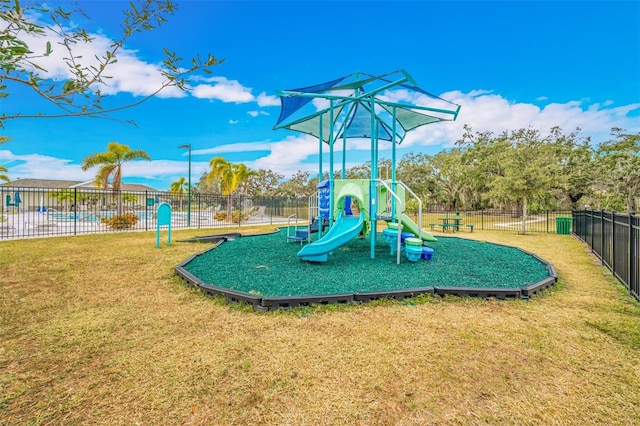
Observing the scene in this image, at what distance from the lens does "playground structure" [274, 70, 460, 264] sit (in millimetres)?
6586

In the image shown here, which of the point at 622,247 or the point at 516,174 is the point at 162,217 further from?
the point at 516,174

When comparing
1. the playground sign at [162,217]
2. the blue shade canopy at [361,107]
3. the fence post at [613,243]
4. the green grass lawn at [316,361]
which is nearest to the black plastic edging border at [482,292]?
the green grass lawn at [316,361]

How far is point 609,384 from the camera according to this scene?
2.29m

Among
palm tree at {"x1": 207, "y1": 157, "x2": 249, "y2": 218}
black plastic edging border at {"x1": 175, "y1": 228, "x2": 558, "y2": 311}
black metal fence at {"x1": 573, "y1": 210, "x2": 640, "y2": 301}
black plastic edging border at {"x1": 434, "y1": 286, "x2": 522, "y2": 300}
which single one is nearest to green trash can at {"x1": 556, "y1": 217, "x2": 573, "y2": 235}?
black metal fence at {"x1": 573, "y1": 210, "x2": 640, "y2": 301}

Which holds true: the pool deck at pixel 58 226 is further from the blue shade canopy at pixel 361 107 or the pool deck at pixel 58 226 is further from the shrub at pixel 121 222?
the blue shade canopy at pixel 361 107

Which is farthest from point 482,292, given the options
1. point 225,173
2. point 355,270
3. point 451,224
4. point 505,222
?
point 505,222

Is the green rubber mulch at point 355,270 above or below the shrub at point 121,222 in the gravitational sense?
below

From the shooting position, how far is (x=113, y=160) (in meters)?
16.8

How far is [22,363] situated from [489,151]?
4101 centimetres

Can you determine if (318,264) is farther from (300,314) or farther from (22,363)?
(22,363)

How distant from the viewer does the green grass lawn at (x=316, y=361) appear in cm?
200

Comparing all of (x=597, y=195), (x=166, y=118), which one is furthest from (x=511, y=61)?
(x=166, y=118)

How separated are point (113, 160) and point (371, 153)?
636 inches

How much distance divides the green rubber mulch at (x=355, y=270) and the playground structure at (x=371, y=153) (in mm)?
496
